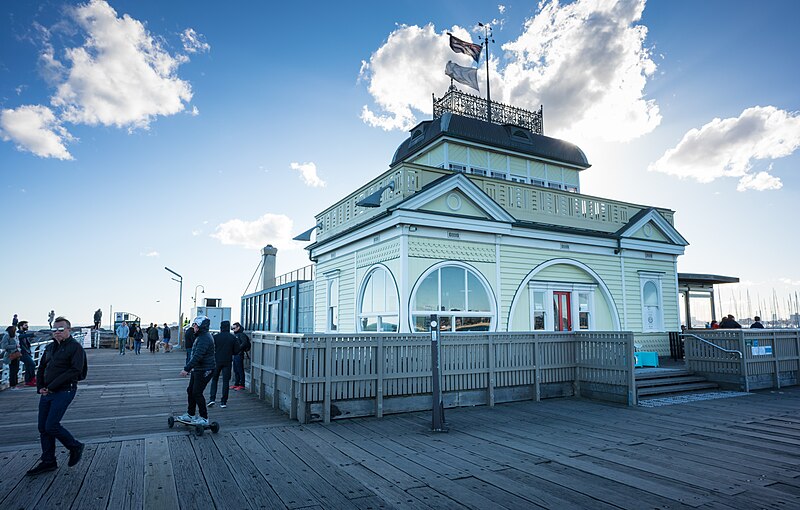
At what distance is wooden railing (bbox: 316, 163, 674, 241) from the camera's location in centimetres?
1361

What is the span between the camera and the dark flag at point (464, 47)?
21094 mm

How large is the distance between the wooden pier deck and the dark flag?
1642 centimetres

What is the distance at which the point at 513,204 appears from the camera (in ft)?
50.3

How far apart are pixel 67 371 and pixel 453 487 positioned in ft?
15.8

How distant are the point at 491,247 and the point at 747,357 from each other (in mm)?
6963

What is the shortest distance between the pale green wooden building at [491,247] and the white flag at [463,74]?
1643 mm

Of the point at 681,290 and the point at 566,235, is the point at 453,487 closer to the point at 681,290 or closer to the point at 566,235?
the point at 566,235

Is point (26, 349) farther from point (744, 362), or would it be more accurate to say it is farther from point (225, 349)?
point (744, 362)

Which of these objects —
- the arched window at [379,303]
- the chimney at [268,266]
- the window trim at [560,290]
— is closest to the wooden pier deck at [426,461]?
the arched window at [379,303]

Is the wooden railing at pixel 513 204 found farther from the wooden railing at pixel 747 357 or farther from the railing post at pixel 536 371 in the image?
the railing post at pixel 536 371

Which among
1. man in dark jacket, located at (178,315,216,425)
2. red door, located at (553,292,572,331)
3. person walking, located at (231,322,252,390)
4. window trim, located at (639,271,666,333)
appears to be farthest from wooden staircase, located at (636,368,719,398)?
person walking, located at (231,322,252,390)

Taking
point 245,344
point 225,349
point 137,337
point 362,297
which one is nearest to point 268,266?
point 137,337

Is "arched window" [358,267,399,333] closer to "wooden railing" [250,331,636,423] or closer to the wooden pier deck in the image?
"wooden railing" [250,331,636,423]

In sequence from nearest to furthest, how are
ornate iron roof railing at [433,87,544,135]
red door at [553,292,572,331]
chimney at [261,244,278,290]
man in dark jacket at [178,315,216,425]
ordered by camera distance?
man in dark jacket at [178,315,216,425]
red door at [553,292,572,331]
ornate iron roof railing at [433,87,544,135]
chimney at [261,244,278,290]
